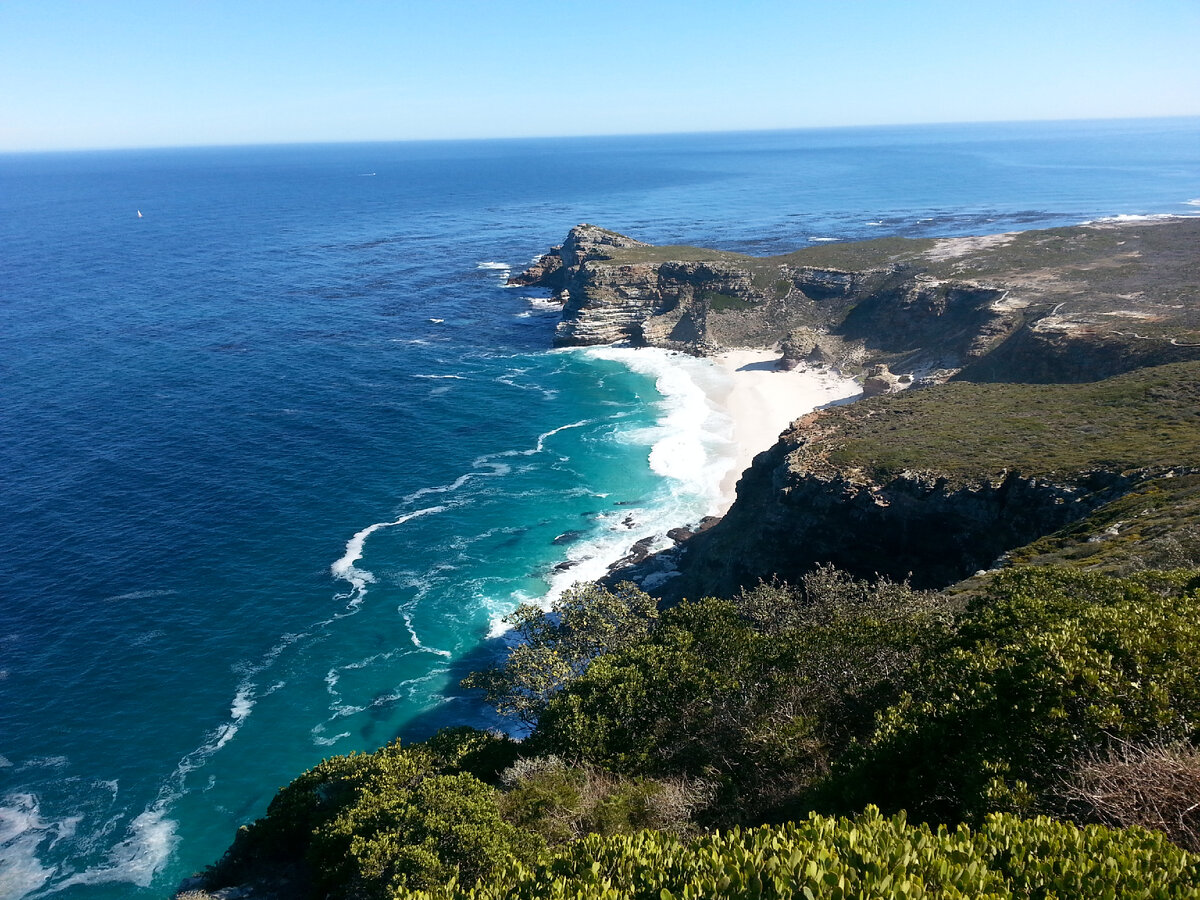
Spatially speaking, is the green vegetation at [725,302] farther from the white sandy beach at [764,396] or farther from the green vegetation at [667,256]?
the white sandy beach at [764,396]

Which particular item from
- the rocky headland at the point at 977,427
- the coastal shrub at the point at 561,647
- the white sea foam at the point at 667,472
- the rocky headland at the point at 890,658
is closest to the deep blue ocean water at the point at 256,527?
the white sea foam at the point at 667,472

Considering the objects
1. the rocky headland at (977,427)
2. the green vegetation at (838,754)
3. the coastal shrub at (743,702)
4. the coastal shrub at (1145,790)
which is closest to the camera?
the green vegetation at (838,754)

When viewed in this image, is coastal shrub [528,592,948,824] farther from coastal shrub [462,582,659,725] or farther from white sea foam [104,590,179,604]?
white sea foam [104,590,179,604]

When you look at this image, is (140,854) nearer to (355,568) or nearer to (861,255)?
(355,568)

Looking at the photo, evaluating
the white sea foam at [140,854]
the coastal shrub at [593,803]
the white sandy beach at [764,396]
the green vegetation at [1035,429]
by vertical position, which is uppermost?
the green vegetation at [1035,429]

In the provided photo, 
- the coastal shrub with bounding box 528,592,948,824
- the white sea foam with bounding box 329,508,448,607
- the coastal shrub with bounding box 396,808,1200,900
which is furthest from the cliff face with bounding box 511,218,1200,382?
the coastal shrub with bounding box 396,808,1200,900

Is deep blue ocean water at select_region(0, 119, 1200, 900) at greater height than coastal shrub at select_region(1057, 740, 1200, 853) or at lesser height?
lesser

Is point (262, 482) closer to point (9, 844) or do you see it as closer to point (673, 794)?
point (9, 844)
